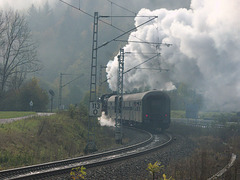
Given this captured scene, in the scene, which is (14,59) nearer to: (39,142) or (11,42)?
(11,42)

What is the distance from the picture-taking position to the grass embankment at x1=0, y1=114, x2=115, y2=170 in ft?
42.9

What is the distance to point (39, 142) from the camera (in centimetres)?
1678

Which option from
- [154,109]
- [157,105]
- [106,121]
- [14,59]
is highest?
[14,59]

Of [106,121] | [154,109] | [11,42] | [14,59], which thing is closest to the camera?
[154,109]

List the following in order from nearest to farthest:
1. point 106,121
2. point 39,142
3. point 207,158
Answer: point 207,158
point 39,142
point 106,121

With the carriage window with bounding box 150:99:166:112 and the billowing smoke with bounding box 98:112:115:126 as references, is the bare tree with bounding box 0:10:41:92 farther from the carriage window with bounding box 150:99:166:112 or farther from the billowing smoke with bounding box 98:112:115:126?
the carriage window with bounding box 150:99:166:112

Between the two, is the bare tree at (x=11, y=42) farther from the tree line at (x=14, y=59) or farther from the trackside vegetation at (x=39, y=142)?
the trackside vegetation at (x=39, y=142)

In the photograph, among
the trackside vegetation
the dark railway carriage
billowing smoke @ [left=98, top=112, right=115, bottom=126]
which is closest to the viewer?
the trackside vegetation

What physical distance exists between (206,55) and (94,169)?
18.0 meters

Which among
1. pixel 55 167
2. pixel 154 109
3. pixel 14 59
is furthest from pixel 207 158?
pixel 14 59

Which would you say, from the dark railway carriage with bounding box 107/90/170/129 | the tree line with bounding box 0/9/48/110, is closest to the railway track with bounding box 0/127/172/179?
the dark railway carriage with bounding box 107/90/170/129

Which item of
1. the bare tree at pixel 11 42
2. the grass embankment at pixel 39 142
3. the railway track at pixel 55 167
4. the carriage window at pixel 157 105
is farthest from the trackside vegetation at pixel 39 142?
the bare tree at pixel 11 42

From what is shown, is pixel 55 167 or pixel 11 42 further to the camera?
pixel 11 42

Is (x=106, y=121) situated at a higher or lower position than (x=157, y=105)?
lower
